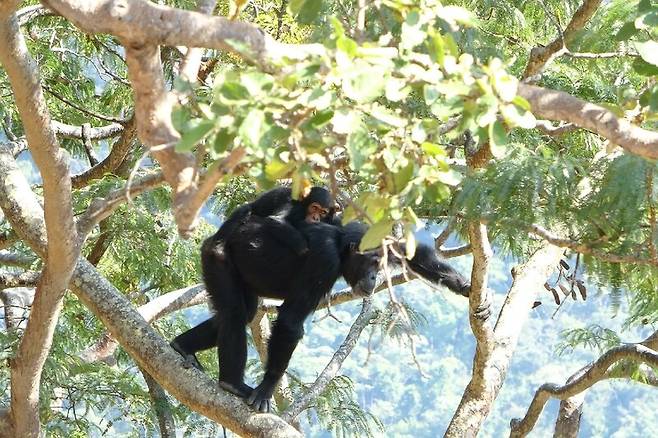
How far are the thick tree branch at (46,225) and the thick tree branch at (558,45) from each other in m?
2.76

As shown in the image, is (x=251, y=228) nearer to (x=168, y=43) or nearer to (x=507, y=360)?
(x=507, y=360)

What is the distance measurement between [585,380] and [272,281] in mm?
2655

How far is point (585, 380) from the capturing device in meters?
7.55

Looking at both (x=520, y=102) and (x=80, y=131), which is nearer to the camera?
(x=520, y=102)

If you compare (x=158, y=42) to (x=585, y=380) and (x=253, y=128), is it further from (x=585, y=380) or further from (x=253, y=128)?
(x=585, y=380)

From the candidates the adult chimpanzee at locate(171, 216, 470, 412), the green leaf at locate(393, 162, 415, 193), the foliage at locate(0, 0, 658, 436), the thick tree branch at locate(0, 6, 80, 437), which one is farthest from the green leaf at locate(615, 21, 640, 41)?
the adult chimpanzee at locate(171, 216, 470, 412)

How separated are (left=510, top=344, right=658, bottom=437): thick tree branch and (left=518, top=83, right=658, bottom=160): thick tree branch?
361 centimetres

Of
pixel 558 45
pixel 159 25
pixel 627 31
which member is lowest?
pixel 159 25

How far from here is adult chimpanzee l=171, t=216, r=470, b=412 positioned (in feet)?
20.3

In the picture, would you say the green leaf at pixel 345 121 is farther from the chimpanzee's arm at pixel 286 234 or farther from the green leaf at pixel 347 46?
the chimpanzee's arm at pixel 286 234

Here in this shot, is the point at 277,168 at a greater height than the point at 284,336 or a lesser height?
lesser

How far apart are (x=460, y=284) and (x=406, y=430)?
3657 centimetres

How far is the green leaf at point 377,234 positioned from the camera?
306 cm

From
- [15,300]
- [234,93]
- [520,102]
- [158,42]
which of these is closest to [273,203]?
[158,42]
